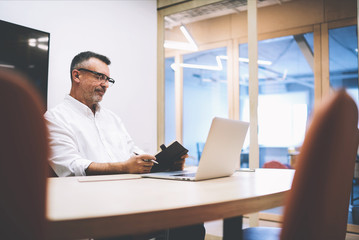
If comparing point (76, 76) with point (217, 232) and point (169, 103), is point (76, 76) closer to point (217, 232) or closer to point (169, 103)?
point (217, 232)

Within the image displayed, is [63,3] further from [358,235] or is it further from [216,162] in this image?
[358,235]

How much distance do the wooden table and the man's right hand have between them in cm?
48

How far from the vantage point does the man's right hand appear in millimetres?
1457

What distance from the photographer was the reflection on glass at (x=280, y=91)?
14.6 feet

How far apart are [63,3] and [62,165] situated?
87.3 inches

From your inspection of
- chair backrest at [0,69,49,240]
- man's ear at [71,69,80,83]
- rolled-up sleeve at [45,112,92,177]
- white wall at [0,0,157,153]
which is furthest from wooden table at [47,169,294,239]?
white wall at [0,0,157,153]

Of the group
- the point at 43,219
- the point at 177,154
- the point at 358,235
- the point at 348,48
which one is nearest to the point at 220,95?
the point at 348,48

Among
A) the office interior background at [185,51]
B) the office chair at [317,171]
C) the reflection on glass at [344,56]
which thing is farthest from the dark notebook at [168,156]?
the reflection on glass at [344,56]

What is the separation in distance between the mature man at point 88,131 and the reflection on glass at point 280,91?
1731 millimetres

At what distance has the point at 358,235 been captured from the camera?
10.9 ft

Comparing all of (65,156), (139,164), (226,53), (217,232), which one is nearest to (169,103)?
(226,53)

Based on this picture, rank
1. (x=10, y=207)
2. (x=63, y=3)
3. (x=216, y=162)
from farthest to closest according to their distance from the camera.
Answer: (x=63, y=3) < (x=216, y=162) < (x=10, y=207)

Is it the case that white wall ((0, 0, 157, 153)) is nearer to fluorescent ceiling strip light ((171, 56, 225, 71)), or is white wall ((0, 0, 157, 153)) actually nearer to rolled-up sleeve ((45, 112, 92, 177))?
fluorescent ceiling strip light ((171, 56, 225, 71))

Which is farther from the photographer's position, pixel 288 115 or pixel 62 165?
pixel 288 115
